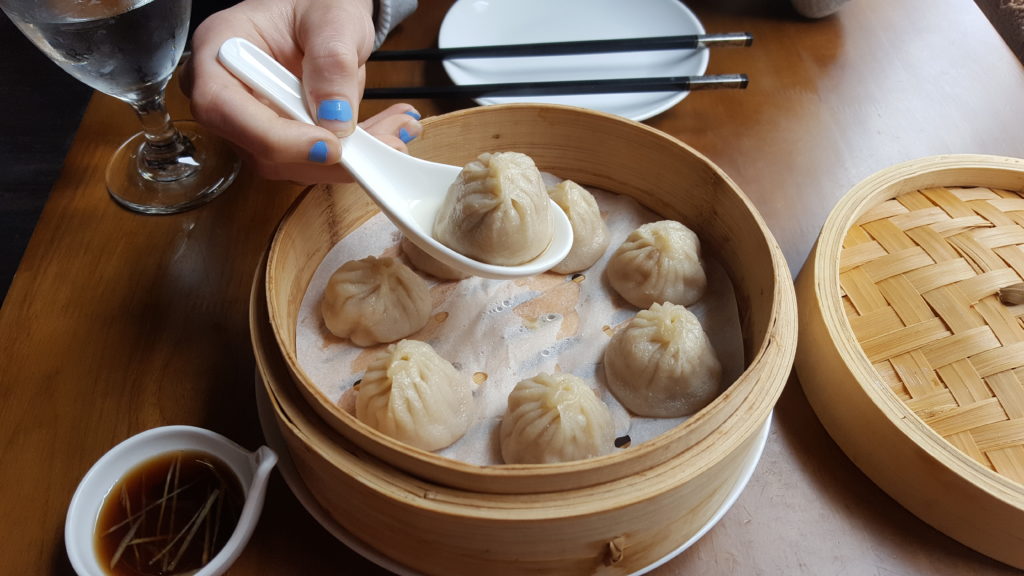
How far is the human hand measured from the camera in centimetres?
118

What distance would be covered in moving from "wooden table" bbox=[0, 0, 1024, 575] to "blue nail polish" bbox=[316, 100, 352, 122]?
0.51 meters

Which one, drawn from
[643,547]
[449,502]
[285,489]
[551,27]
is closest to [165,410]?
[285,489]

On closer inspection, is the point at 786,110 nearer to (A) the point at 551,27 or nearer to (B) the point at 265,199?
(A) the point at 551,27

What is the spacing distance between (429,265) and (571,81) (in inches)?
27.2

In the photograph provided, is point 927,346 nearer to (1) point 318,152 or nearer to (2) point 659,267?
(2) point 659,267

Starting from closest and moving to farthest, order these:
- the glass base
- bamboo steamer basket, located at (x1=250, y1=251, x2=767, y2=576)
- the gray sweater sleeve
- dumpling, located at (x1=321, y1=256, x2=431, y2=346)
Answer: bamboo steamer basket, located at (x1=250, y1=251, x2=767, y2=576), dumpling, located at (x1=321, y1=256, x2=431, y2=346), the glass base, the gray sweater sleeve

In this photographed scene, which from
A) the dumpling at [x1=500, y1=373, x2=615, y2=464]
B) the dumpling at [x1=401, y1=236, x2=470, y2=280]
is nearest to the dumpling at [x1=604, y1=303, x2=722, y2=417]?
the dumpling at [x1=500, y1=373, x2=615, y2=464]

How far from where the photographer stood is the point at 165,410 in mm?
1386

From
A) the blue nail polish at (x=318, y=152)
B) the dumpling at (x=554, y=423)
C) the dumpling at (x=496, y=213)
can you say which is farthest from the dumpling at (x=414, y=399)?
the blue nail polish at (x=318, y=152)

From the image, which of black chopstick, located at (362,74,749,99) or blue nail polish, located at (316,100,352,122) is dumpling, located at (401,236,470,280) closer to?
blue nail polish, located at (316,100,352,122)

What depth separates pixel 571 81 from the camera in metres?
1.86

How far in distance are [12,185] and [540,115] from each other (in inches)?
98.4

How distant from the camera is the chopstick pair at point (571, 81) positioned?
1797mm

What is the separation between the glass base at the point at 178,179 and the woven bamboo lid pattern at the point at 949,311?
1461 mm
